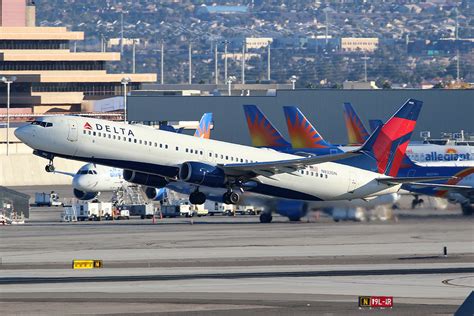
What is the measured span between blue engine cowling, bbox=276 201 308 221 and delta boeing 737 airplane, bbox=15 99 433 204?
78.2 inches

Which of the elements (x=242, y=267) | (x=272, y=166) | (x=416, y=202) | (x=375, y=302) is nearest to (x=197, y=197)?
(x=272, y=166)

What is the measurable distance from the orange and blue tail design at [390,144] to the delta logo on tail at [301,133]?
2415 cm

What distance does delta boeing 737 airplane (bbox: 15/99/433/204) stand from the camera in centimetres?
8169

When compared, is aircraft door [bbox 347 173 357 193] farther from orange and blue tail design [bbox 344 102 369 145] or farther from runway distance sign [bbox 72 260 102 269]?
orange and blue tail design [bbox 344 102 369 145]

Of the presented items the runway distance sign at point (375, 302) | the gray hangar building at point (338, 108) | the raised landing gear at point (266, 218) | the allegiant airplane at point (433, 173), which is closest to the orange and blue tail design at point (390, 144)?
the allegiant airplane at point (433, 173)

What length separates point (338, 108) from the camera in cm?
17212

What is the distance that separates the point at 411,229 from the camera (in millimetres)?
79562

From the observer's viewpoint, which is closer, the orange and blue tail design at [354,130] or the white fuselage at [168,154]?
the white fuselage at [168,154]

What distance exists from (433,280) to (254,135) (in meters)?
74.1

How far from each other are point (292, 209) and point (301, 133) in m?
37.1

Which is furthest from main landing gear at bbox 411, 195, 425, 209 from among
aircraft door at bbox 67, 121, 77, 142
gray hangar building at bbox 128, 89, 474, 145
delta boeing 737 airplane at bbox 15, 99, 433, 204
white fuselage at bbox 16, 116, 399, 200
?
gray hangar building at bbox 128, 89, 474, 145

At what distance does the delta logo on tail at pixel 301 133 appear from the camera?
404ft

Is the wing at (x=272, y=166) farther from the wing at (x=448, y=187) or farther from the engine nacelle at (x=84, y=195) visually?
the engine nacelle at (x=84, y=195)

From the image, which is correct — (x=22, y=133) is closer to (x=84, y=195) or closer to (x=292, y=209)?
(x=292, y=209)
